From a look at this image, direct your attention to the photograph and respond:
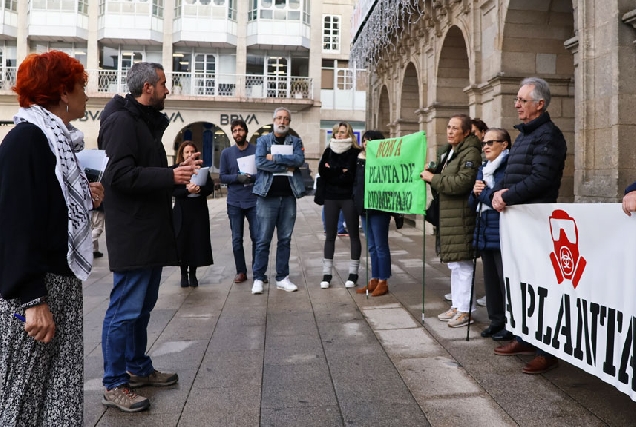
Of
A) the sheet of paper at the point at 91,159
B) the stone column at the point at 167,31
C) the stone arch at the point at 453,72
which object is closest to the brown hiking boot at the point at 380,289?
the sheet of paper at the point at 91,159

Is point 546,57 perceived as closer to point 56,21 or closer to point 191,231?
point 191,231

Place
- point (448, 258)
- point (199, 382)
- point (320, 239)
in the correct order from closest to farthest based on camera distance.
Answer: point (199, 382) < point (448, 258) < point (320, 239)

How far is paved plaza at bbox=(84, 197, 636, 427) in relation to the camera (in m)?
3.29

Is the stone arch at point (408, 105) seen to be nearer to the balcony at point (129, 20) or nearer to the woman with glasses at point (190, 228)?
the woman with glasses at point (190, 228)

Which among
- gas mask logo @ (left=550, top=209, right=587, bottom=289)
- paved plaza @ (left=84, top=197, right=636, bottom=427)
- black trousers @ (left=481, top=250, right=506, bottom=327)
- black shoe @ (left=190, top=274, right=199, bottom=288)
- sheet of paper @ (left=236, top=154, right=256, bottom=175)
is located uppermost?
sheet of paper @ (left=236, top=154, right=256, bottom=175)

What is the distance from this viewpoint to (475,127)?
6.55m

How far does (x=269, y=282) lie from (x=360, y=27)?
13486 millimetres

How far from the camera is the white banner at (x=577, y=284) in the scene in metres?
3.03

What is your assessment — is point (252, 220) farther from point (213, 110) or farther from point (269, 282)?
point (213, 110)

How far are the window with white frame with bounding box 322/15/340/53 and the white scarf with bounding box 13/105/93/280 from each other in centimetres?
3855

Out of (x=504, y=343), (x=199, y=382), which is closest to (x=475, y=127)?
(x=504, y=343)

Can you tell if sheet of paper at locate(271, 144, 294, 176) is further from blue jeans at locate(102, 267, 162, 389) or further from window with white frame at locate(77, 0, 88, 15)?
window with white frame at locate(77, 0, 88, 15)

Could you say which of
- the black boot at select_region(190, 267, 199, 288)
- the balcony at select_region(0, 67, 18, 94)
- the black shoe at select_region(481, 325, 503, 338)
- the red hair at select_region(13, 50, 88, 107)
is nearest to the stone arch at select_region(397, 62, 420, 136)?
the black boot at select_region(190, 267, 199, 288)

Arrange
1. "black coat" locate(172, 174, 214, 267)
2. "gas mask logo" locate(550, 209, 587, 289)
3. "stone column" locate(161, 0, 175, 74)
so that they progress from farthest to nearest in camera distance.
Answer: "stone column" locate(161, 0, 175, 74)
"black coat" locate(172, 174, 214, 267)
"gas mask logo" locate(550, 209, 587, 289)
